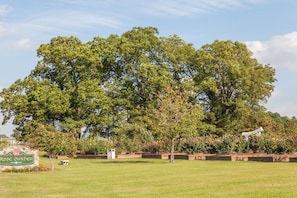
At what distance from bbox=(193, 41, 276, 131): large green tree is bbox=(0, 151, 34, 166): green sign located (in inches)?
1169

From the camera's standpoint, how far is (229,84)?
5641cm

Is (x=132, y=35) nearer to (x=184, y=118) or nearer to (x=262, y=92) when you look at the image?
(x=262, y=92)

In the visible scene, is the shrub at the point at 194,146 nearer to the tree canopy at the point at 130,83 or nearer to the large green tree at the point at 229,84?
the tree canopy at the point at 130,83

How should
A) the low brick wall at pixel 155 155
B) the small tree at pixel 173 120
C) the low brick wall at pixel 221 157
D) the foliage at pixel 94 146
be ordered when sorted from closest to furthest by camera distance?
the small tree at pixel 173 120 → the low brick wall at pixel 221 157 → the low brick wall at pixel 155 155 → the foliage at pixel 94 146

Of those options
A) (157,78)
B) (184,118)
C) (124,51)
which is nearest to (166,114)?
(184,118)

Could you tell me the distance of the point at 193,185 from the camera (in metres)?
15.9

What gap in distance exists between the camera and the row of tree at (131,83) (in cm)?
5309

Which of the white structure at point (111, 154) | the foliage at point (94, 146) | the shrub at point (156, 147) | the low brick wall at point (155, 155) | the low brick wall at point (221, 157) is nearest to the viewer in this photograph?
the low brick wall at point (221, 157)

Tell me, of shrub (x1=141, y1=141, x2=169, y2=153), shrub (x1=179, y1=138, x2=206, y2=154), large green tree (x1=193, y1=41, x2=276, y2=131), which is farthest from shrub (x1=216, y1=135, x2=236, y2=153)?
large green tree (x1=193, y1=41, x2=276, y2=131)

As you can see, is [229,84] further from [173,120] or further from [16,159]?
[16,159]

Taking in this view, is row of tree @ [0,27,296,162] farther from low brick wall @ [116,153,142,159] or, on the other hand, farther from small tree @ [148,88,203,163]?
small tree @ [148,88,203,163]

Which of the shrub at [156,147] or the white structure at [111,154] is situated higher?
the shrub at [156,147]

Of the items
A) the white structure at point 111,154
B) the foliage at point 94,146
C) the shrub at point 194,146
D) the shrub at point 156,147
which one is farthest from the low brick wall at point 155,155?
the foliage at point 94,146

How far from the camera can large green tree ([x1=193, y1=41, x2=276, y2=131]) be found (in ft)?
179
